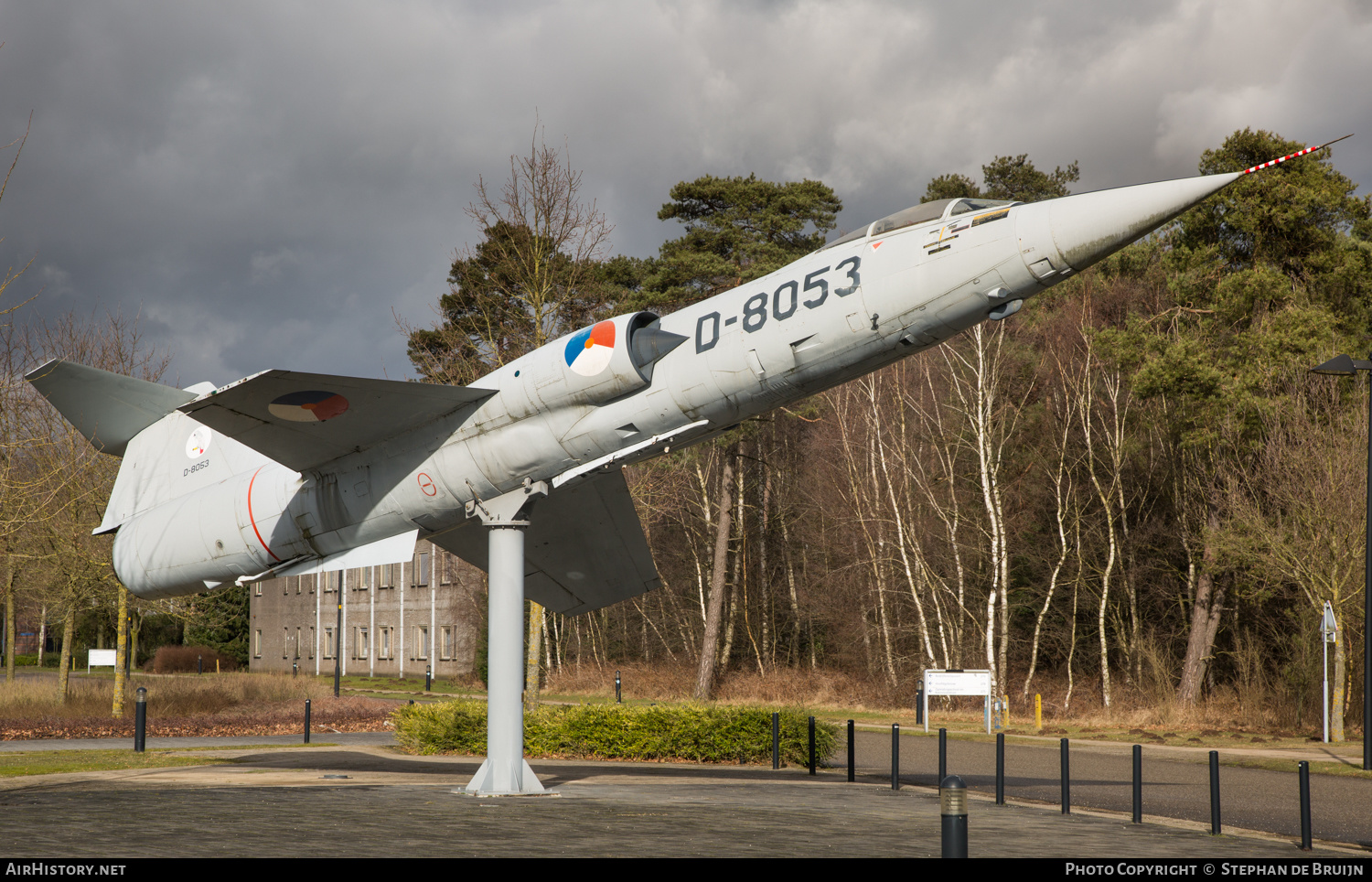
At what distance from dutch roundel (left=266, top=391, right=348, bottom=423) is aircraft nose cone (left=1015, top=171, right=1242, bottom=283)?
251 inches

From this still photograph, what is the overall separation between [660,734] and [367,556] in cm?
601

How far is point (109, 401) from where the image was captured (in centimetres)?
1316

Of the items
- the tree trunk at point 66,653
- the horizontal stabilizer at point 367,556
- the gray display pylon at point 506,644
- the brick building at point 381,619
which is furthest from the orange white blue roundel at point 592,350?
the brick building at point 381,619

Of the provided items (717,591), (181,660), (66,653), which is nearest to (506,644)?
(66,653)

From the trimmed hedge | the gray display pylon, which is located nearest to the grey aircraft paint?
the gray display pylon

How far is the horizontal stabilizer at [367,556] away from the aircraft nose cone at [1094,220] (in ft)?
21.8

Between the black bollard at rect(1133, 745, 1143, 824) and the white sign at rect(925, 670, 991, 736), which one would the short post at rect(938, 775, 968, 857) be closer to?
the black bollard at rect(1133, 745, 1143, 824)

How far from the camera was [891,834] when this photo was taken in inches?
327

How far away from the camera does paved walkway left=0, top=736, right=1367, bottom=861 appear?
7.25 metres

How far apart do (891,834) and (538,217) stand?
553 inches

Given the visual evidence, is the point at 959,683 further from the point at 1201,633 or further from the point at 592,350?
the point at 592,350

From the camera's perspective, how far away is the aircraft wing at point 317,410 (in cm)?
977

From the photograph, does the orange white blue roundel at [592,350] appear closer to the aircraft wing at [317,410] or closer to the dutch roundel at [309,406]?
the aircraft wing at [317,410]

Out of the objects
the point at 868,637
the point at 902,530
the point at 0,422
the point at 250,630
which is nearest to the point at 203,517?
the point at 0,422
